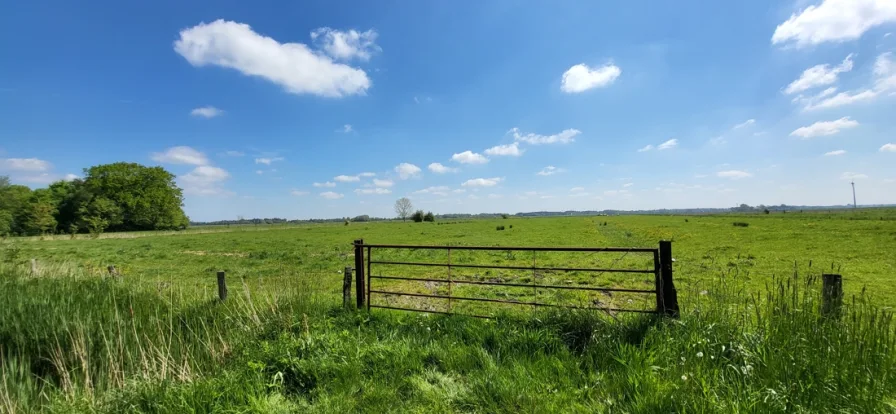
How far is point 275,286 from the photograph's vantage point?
6996 millimetres

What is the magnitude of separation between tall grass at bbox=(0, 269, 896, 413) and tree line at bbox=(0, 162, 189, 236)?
73966 mm

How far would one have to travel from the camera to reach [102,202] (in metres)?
62.8

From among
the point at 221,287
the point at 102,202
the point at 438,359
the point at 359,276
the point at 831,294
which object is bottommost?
the point at 438,359

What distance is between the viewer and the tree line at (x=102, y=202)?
57.8 metres

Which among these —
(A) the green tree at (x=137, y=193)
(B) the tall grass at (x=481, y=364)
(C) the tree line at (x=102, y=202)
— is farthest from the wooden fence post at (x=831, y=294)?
(A) the green tree at (x=137, y=193)

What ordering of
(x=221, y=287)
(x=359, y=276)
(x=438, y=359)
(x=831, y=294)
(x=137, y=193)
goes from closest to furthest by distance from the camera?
→ (x=831, y=294), (x=438, y=359), (x=359, y=276), (x=221, y=287), (x=137, y=193)

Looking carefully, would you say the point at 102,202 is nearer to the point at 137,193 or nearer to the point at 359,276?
the point at 137,193

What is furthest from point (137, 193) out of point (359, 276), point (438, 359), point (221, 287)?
point (438, 359)

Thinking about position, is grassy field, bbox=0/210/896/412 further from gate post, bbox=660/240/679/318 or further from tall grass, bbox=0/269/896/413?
gate post, bbox=660/240/679/318

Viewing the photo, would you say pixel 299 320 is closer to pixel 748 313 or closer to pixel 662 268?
pixel 662 268

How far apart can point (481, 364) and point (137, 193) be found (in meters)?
90.3

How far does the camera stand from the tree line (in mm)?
57750

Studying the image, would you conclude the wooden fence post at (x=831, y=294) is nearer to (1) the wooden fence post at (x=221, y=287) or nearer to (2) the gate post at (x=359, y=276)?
(2) the gate post at (x=359, y=276)

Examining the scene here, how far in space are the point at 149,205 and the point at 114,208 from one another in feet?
17.3
